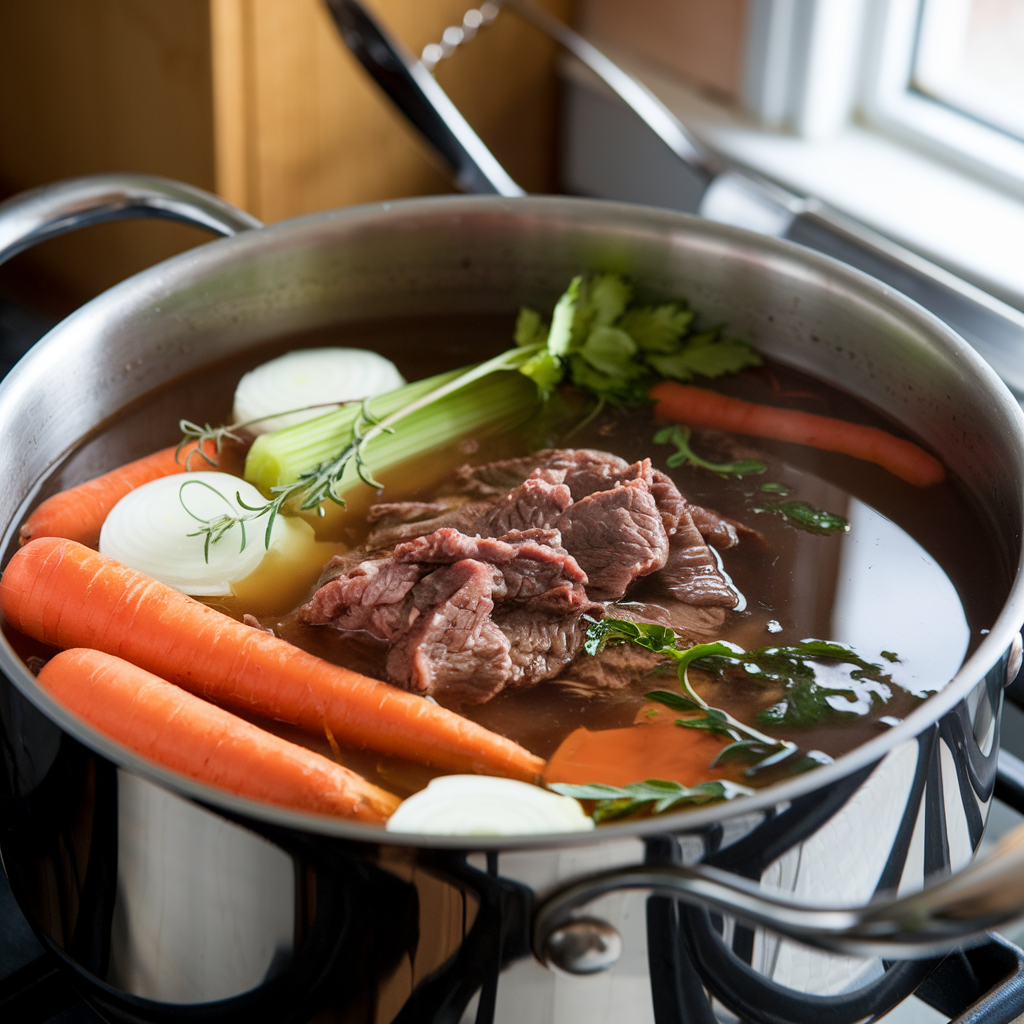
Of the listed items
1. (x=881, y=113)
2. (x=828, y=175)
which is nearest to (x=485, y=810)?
(x=828, y=175)

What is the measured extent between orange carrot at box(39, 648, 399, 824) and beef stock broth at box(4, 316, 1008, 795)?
0.24ft

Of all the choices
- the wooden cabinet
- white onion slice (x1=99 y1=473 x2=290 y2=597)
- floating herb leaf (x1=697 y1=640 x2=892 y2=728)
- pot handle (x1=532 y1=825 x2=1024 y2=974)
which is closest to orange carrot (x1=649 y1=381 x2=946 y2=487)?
floating herb leaf (x1=697 y1=640 x2=892 y2=728)

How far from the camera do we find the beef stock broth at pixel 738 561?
1.14m

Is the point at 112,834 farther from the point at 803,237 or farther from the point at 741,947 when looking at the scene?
the point at 803,237

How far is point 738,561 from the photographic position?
4.31 ft

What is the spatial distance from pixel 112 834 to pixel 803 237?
1.26 meters

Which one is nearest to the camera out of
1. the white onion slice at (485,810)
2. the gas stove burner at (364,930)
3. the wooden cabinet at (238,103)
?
the gas stove burner at (364,930)

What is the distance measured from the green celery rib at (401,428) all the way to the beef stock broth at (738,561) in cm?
2

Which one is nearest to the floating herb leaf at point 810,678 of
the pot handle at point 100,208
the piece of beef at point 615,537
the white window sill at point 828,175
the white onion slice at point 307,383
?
the piece of beef at point 615,537

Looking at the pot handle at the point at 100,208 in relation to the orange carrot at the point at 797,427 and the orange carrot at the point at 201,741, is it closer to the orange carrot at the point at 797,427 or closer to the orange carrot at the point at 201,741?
the orange carrot at the point at 201,741

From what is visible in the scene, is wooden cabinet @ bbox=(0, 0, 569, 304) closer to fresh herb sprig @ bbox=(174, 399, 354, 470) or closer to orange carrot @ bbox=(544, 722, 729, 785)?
fresh herb sprig @ bbox=(174, 399, 354, 470)

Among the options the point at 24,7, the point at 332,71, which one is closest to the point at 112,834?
the point at 332,71

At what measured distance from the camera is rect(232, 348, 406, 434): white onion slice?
5.06ft

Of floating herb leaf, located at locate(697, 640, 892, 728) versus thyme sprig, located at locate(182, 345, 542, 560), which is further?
thyme sprig, located at locate(182, 345, 542, 560)
